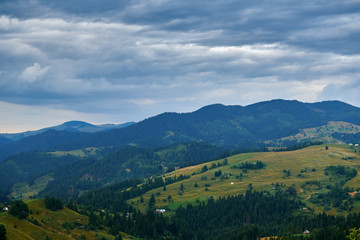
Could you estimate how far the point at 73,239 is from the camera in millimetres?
187875

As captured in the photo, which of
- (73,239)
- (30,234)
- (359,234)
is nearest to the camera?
(359,234)

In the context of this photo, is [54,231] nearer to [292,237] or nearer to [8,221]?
[8,221]

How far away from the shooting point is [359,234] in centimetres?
11825

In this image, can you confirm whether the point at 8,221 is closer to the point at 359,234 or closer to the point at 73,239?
the point at 73,239

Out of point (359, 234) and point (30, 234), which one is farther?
point (30, 234)

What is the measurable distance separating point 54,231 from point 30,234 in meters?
19.7

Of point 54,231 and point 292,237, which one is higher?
point 54,231

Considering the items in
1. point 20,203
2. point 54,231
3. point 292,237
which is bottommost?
point 292,237

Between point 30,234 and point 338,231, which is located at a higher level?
point 30,234

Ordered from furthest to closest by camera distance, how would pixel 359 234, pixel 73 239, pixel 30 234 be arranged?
pixel 73 239, pixel 30 234, pixel 359 234

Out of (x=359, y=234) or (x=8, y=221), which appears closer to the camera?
(x=359, y=234)

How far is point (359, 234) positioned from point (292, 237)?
85.4 meters

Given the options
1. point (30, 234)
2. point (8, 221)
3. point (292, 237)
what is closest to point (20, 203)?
point (8, 221)

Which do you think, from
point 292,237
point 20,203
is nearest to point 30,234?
point 20,203
